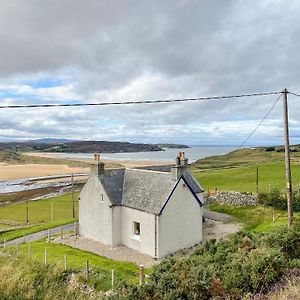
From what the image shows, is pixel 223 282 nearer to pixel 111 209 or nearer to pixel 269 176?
pixel 111 209

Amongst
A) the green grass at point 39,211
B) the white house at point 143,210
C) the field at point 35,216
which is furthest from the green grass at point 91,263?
the green grass at point 39,211

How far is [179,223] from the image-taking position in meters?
25.9

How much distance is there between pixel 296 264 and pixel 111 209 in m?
17.4

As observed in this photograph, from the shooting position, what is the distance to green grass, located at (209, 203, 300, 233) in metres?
31.5

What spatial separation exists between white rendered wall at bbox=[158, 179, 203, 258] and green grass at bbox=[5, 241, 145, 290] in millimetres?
3442

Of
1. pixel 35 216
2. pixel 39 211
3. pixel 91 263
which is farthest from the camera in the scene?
pixel 39 211

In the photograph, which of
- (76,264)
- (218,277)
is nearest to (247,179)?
(76,264)

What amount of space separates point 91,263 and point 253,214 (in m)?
19.3

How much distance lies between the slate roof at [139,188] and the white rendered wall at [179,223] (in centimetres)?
70

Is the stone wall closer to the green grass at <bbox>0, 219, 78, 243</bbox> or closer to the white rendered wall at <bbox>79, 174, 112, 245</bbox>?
the green grass at <bbox>0, 219, 78, 243</bbox>

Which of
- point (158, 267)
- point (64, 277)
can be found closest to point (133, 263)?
point (64, 277)

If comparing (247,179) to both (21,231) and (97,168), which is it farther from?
(21,231)

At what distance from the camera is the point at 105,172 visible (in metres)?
28.7

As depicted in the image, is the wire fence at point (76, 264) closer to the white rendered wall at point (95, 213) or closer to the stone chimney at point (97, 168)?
the white rendered wall at point (95, 213)
